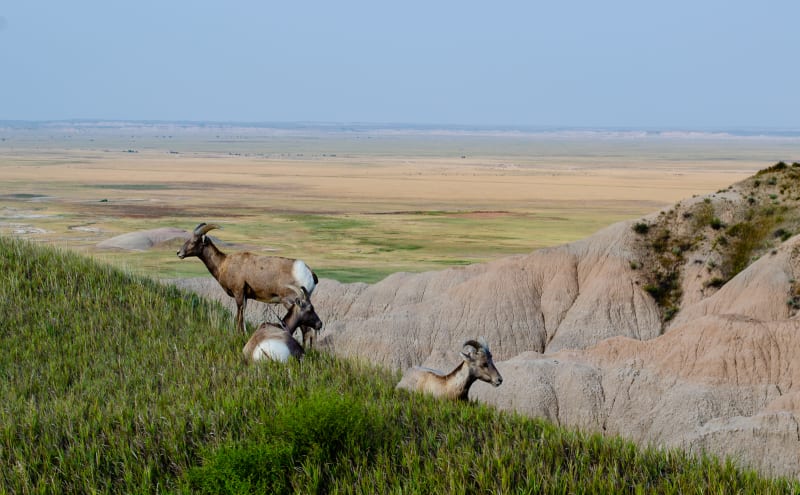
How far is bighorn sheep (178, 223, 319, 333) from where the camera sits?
18250 millimetres

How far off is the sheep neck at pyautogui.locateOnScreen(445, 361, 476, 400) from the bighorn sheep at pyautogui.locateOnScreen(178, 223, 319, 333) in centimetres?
381

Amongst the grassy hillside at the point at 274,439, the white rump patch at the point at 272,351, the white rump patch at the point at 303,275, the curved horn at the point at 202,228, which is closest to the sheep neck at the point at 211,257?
the curved horn at the point at 202,228

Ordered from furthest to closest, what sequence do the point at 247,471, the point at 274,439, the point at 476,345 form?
1. the point at 476,345
2. the point at 274,439
3. the point at 247,471

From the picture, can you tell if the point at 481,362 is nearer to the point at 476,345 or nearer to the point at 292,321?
the point at 476,345

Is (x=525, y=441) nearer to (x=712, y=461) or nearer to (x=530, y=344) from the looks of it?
(x=712, y=461)

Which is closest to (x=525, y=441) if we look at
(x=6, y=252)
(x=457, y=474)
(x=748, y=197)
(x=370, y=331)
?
(x=457, y=474)

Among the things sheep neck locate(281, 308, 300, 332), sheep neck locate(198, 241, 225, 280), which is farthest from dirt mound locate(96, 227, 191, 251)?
sheep neck locate(281, 308, 300, 332)

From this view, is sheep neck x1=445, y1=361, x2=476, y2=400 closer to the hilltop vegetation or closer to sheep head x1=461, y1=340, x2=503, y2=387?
sheep head x1=461, y1=340, x2=503, y2=387

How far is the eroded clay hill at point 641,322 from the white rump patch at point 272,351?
6449mm

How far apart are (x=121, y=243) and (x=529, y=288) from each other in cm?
2280

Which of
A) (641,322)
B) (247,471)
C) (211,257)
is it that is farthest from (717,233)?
(247,471)

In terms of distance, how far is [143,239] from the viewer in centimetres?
4919

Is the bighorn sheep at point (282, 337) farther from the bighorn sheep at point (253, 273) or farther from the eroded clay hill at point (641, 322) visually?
the eroded clay hill at point (641, 322)

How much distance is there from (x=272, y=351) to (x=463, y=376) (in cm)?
355
